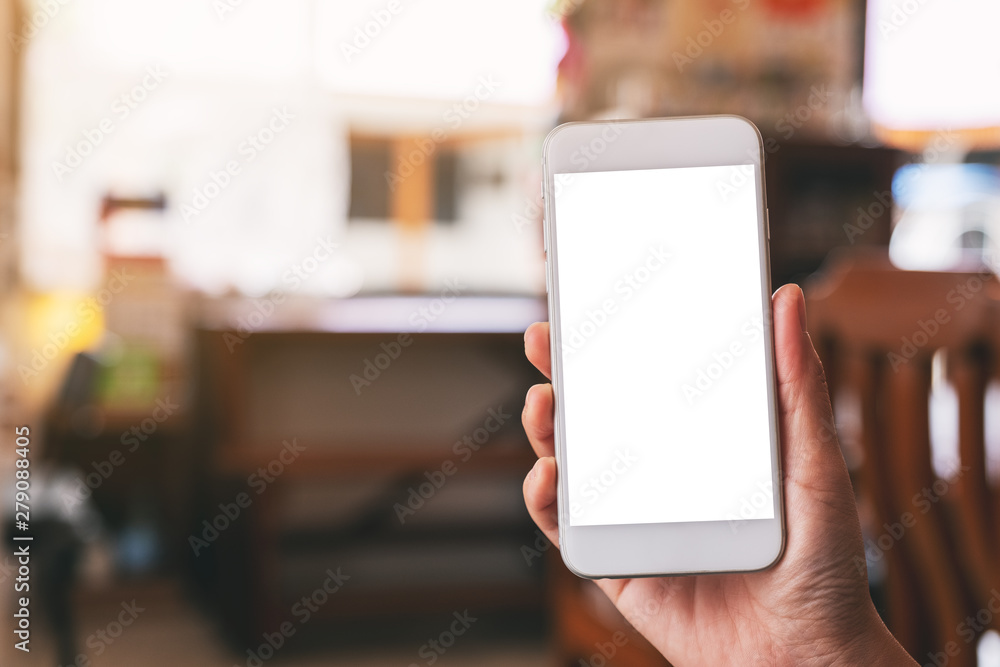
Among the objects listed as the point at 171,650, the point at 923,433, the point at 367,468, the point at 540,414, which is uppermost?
the point at 540,414

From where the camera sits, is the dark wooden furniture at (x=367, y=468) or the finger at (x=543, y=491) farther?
the dark wooden furniture at (x=367, y=468)

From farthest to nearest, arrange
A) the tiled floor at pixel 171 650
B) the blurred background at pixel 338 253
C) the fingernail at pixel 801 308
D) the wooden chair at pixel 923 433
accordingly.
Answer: the blurred background at pixel 338 253
the tiled floor at pixel 171 650
the wooden chair at pixel 923 433
the fingernail at pixel 801 308

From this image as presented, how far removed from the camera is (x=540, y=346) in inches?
24.8

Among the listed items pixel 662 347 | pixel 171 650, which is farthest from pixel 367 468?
pixel 662 347

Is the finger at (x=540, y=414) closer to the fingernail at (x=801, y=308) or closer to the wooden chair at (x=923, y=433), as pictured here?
the fingernail at (x=801, y=308)

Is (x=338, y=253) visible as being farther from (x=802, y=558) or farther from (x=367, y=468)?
(x=802, y=558)

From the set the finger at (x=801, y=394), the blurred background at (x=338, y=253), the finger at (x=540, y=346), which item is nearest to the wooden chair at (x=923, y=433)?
the finger at (x=801, y=394)

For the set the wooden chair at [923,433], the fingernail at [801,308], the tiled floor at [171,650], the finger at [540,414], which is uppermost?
the fingernail at [801,308]

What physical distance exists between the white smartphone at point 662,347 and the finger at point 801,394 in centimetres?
1

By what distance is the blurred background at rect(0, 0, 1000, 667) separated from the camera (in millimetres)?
2355

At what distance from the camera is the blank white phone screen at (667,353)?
1.95ft

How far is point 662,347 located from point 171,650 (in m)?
2.18

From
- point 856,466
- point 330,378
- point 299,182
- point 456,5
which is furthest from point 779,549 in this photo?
point 456,5

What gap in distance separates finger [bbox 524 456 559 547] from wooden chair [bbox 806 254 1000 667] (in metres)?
0.40
